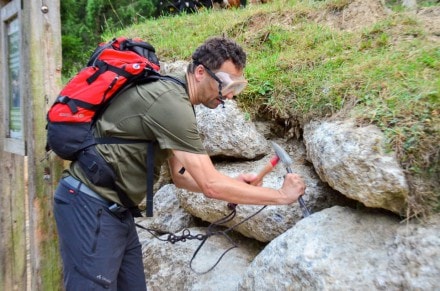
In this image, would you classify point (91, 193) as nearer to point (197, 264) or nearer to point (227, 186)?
point (227, 186)

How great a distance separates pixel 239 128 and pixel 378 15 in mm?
2548

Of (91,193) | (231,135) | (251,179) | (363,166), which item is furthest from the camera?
(231,135)

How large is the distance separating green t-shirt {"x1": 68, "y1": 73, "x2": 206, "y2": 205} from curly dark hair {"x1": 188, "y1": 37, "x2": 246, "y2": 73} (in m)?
0.27

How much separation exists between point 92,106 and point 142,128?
35 centimetres

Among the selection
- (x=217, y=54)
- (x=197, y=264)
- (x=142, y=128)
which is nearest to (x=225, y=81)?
(x=217, y=54)

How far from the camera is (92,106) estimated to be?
2.63 m

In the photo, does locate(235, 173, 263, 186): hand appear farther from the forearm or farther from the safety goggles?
the safety goggles

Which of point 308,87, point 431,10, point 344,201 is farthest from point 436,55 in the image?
point 431,10

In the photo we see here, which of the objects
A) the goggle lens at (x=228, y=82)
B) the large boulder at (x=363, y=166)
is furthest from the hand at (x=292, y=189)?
the goggle lens at (x=228, y=82)

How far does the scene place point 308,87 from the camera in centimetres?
387

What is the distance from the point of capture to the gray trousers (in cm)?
270

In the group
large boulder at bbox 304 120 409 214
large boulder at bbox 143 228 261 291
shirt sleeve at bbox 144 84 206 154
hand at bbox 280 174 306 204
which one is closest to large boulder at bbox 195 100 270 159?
A: large boulder at bbox 143 228 261 291

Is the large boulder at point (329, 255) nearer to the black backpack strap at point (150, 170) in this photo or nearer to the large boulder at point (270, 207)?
the large boulder at point (270, 207)

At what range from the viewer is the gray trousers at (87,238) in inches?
106
